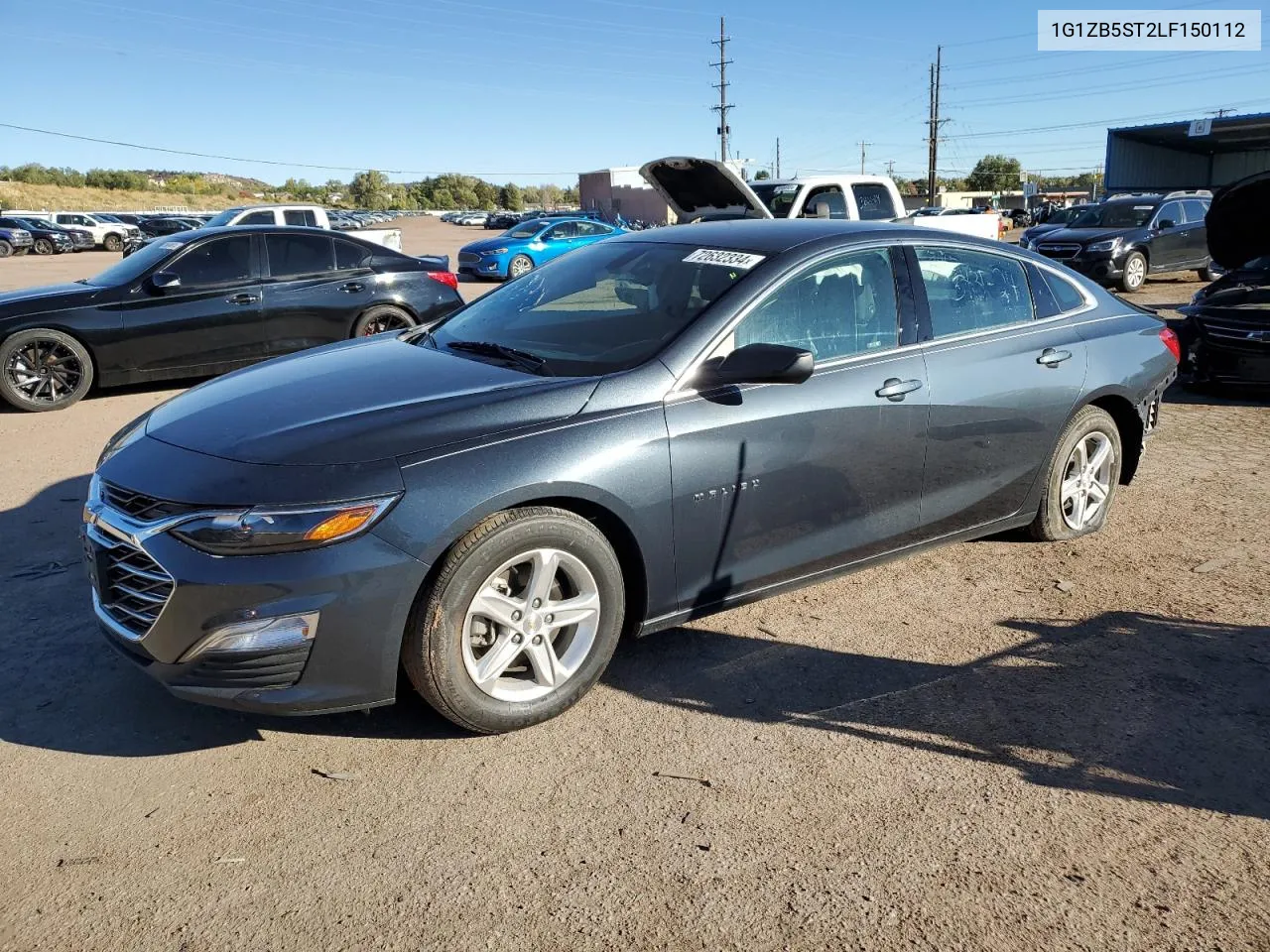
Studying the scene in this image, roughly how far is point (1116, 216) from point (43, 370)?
17.4 m

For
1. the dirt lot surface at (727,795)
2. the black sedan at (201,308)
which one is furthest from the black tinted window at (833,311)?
the black sedan at (201,308)

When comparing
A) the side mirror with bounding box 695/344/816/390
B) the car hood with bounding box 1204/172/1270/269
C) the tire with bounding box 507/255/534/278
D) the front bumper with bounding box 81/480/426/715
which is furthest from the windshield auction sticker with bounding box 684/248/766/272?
the tire with bounding box 507/255/534/278

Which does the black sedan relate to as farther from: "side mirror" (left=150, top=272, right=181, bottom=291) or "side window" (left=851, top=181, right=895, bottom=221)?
"side window" (left=851, top=181, right=895, bottom=221)

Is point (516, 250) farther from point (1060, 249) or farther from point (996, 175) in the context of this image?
point (996, 175)

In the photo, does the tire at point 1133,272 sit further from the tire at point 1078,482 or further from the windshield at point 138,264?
the windshield at point 138,264

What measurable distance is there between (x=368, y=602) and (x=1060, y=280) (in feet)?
12.3

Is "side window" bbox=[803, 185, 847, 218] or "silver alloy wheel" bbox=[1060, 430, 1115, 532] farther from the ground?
"side window" bbox=[803, 185, 847, 218]

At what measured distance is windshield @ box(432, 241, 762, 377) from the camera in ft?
12.3

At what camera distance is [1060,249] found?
17.7 metres

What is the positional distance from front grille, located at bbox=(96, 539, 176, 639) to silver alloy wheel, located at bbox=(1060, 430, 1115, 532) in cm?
400

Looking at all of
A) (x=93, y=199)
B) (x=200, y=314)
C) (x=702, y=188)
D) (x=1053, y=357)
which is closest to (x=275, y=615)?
(x=1053, y=357)

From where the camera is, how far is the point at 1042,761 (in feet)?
10.2

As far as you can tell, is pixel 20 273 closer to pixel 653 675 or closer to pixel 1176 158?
pixel 653 675

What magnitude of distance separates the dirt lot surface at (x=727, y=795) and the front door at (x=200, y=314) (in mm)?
4762
